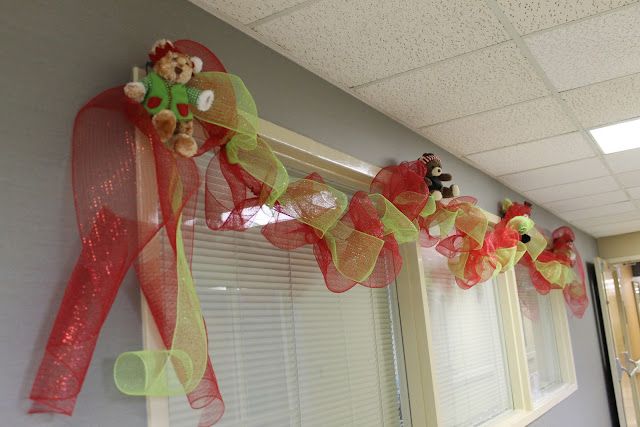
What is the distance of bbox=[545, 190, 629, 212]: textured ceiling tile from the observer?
475 centimetres

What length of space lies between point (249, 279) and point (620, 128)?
2216 millimetres

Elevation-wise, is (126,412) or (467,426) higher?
(126,412)

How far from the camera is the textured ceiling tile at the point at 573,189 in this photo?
14.0 feet

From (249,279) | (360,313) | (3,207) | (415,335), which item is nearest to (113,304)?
(3,207)

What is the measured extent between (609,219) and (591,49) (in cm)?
442

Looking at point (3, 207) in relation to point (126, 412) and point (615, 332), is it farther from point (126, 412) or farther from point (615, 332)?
point (615, 332)

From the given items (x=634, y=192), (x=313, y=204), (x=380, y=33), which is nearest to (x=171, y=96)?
(x=313, y=204)

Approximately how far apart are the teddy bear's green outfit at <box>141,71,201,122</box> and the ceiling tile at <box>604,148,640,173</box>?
2999 mm

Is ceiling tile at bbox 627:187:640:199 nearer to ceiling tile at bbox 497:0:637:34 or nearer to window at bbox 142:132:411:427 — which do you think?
window at bbox 142:132:411:427

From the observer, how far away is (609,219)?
6004mm

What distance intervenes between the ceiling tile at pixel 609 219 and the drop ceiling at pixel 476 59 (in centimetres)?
282

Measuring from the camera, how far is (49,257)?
3.82 feet

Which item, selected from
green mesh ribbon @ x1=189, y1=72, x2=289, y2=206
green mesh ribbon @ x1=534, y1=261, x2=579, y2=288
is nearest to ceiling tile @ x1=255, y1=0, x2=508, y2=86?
green mesh ribbon @ x1=189, y1=72, x2=289, y2=206

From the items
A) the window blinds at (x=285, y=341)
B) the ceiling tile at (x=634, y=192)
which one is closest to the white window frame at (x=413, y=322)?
the window blinds at (x=285, y=341)
